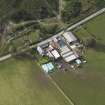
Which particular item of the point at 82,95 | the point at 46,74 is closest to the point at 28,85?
the point at 46,74

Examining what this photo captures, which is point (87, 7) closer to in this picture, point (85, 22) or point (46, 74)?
point (85, 22)

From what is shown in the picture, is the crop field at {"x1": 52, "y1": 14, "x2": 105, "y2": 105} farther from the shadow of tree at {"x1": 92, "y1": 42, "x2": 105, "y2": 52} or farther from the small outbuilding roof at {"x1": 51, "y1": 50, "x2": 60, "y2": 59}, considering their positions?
the small outbuilding roof at {"x1": 51, "y1": 50, "x2": 60, "y2": 59}

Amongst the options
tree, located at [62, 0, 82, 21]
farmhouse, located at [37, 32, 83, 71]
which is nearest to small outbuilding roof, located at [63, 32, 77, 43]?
farmhouse, located at [37, 32, 83, 71]

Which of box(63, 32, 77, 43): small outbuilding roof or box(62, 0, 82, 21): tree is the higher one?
box(62, 0, 82, 21): tree

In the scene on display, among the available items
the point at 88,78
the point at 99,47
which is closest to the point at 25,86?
the point at 88,78

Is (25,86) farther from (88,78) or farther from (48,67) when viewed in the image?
(88,78)
